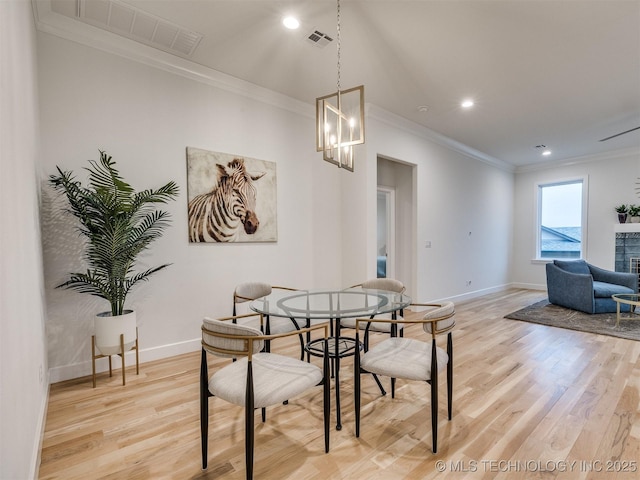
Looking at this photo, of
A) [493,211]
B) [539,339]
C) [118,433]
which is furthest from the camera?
[493,211]

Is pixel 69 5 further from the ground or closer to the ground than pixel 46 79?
further from the ground

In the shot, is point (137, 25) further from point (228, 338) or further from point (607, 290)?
point (607, 290)

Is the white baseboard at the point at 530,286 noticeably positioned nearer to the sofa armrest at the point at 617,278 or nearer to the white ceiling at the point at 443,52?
the sofa armrest at the point at 617,278

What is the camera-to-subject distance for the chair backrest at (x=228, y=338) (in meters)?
1.52

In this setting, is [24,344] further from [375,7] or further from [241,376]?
[375,7]

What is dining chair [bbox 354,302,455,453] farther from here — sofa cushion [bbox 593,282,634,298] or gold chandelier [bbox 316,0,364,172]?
sofa cushion [bbox 593,282,634,298]

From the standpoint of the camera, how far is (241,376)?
1.69 m

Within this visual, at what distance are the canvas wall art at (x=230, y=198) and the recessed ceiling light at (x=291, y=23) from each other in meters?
1.43

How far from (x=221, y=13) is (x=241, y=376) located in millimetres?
2712

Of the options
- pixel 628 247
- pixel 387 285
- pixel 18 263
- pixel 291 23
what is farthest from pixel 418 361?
pixel 628 247

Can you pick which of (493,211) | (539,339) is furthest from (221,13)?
(493,211)

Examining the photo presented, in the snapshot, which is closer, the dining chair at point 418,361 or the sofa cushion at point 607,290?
the dining chair at point 418,361

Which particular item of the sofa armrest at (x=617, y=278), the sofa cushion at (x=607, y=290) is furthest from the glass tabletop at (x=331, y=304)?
the sofa armrest at (x=617, y=278)

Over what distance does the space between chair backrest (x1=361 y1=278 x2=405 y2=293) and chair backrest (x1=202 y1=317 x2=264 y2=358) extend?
1.66 metres
